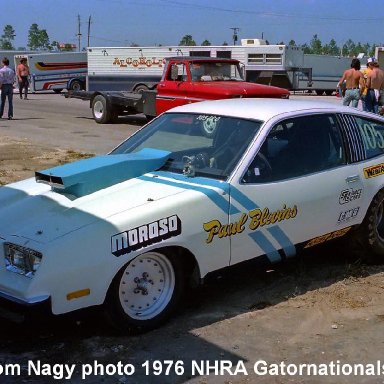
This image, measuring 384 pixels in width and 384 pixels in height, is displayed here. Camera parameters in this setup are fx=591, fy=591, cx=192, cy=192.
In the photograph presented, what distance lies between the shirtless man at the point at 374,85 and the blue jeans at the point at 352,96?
260 millimetres

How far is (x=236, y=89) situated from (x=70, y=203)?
943 centimetres

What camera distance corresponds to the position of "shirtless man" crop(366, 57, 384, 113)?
14.1 metres

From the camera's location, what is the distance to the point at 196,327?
4176 millimetres

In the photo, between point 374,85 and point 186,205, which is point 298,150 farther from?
point 374,85

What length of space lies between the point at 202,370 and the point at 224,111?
2.28m

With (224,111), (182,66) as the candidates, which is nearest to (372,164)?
(224,111)

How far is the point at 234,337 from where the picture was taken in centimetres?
405

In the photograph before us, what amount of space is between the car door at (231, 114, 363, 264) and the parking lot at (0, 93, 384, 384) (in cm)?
31

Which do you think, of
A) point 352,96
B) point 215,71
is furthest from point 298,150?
point 352,96

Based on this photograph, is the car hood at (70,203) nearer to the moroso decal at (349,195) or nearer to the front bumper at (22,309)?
the front bumper at (22,309)

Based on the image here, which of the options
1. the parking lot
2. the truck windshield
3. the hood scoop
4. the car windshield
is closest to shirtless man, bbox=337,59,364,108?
the truck windshield

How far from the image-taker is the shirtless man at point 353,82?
1420cm

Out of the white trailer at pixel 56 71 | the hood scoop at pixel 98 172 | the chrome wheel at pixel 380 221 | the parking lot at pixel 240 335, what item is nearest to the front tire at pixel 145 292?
the parking lot at pixel 240 335

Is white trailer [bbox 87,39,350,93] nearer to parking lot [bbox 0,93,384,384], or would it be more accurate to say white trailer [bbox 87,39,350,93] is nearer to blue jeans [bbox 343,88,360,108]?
blue jeans [bbox 343,88,360,108]
